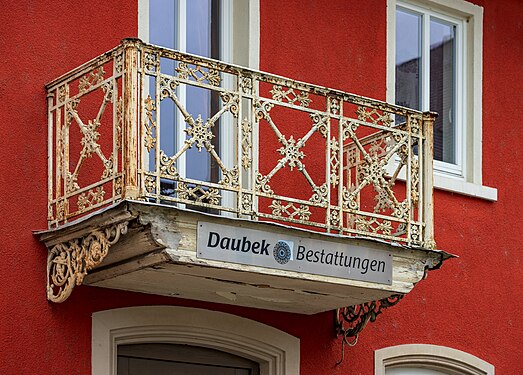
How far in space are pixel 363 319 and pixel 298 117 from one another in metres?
1.86

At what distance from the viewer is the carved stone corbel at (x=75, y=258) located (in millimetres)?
10000

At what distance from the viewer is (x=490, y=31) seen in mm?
14602

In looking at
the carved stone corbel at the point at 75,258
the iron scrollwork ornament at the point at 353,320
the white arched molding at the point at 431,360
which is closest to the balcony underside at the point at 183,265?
the carved stone corbel at the point at 75,258

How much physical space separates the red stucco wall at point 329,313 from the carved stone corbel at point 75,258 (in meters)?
0.10

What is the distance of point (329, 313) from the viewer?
1259 centimetres

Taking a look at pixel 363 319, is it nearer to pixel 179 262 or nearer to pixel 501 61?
pixel 179 262

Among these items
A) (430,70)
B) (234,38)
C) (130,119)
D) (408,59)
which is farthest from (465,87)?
(130,119)

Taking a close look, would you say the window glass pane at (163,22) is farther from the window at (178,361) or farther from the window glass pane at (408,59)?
the window glass pane at (408,59)

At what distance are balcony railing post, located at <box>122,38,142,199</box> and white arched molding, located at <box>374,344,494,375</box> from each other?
3.93 metres

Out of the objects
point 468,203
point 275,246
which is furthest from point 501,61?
point 275,246

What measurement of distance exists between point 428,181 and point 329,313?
1680 millimetres

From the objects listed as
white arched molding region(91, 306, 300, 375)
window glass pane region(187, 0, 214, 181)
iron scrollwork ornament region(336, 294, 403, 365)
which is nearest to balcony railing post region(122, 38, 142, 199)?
white arched molding region(91, 306, 300, 375)

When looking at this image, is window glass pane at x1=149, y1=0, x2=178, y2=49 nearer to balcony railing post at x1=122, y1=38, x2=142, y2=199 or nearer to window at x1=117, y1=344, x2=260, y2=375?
balcony railing post at x1=122, y1=38, x2=142, y2=199

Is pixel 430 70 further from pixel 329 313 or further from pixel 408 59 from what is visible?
pixel 329 313
